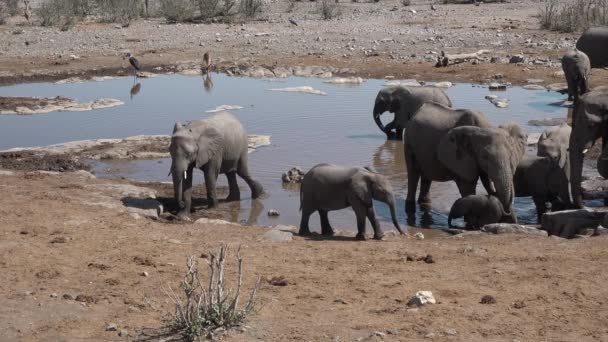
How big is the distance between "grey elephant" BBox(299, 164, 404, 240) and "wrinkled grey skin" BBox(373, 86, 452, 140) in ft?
22.0

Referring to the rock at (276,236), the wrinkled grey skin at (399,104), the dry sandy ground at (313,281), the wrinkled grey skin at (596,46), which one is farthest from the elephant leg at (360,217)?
the wrinkled grey skin at (596,46)

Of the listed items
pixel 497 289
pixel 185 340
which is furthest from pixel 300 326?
pixel 497 289

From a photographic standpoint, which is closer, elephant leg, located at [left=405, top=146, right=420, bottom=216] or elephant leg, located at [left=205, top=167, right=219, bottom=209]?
elephant leg, located at [left=205, top=167, right=219, bottom=209]

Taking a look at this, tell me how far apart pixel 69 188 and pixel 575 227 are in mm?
6450

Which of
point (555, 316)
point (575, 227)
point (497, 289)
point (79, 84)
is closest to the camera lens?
point (555, 316)

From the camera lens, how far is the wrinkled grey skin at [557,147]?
13625 millimetres

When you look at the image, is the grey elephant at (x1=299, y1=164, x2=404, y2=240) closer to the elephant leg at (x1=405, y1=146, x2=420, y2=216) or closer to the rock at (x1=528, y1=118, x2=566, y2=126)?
the elephant leg at (x1=405, y1=146, x2=420, y2=216)

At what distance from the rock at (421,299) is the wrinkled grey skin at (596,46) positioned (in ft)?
59.1

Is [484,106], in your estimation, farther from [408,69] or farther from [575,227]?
[575,227]

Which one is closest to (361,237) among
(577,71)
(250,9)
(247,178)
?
(247,178)

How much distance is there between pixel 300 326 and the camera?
Answer: 752cm

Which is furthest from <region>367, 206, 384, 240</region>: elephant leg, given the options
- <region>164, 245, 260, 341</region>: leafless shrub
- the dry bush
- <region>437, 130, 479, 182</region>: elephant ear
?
the dry bush

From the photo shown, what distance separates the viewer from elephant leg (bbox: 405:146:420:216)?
13586 mm

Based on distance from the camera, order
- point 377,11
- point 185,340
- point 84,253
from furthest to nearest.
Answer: point 377,11 < point 84,253 < point 185,340
